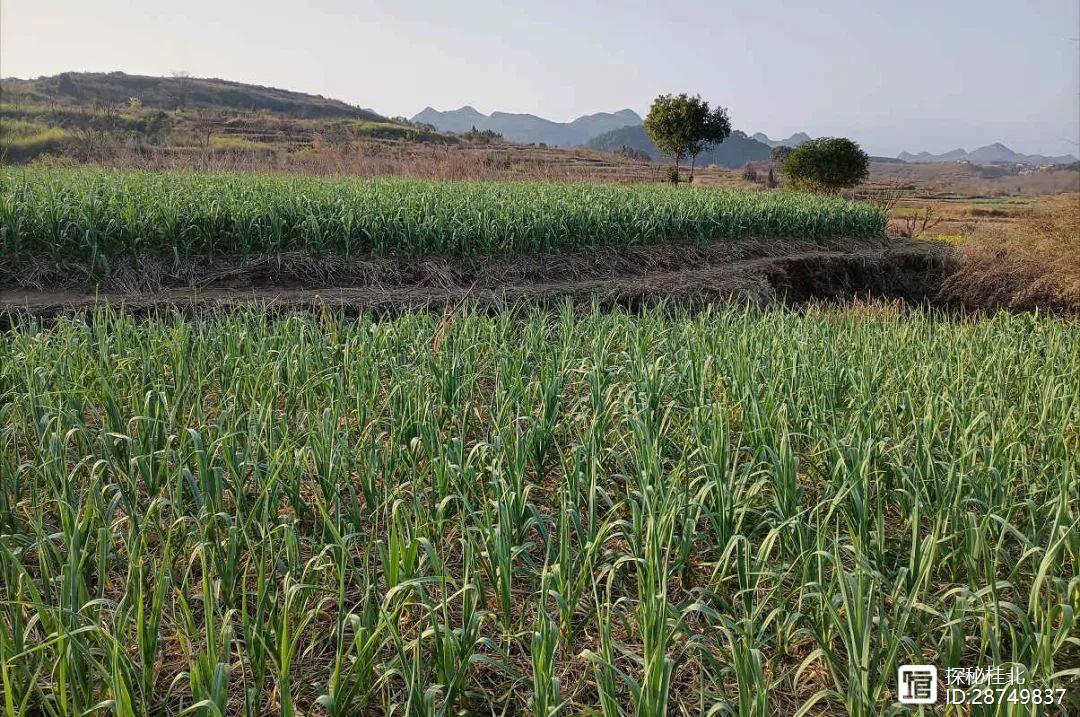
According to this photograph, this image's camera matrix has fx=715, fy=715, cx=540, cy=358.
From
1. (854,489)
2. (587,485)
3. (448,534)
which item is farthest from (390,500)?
(854,489)

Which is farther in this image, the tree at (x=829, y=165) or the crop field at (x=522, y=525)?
the tree at (x=829, y=165)

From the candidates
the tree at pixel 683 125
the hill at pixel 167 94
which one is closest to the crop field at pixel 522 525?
the tree at pixel 683 125

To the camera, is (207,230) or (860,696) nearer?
(860,696)

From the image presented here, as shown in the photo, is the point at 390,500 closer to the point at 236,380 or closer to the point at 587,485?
the point at 587,485

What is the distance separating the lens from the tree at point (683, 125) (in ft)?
92.7

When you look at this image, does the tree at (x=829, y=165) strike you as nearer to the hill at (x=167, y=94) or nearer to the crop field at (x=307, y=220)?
the crop field at (x=307, y=220)

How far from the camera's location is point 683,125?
92.7ft

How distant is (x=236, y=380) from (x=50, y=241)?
516cm

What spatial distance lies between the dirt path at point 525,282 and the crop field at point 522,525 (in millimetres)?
1993

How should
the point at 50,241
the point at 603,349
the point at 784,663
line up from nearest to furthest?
the point at 784,663
the point at 603,349
the point at 50,241

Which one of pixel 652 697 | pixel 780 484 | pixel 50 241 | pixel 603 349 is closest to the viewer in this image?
pixel 652 697

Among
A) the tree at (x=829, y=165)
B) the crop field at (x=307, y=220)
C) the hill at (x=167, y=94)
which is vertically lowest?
the crop field at (x=307, y=220)

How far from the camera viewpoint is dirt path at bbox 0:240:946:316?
6.73m

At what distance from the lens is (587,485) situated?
8.60 ft
